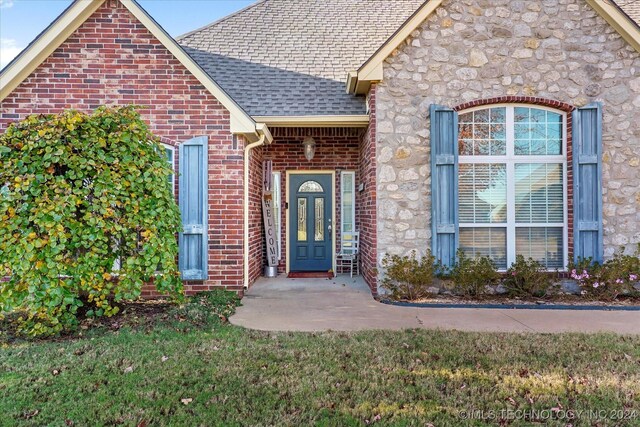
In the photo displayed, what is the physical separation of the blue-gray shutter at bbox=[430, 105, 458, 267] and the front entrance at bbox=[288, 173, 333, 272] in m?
2.91

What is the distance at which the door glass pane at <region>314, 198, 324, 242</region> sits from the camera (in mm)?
8508

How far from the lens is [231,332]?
4277 mm

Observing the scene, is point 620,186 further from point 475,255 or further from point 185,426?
point 185,426

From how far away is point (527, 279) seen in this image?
19.0 ft

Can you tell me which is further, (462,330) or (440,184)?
(440,184)

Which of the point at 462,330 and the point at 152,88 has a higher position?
the point at 152,88

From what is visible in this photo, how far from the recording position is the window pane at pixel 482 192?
6.19 m

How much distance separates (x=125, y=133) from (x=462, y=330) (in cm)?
441

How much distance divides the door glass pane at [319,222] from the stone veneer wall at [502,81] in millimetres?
2598

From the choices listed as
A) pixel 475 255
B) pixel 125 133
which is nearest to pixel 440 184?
pixel 475 255

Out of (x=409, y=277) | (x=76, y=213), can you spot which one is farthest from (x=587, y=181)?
(x=76, y=213)

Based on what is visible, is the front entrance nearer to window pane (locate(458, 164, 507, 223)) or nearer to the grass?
window pane (locate(458, 164, 507, 223))

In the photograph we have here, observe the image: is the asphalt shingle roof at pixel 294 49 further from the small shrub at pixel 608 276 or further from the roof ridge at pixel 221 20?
the small shrub at pixel 608 276

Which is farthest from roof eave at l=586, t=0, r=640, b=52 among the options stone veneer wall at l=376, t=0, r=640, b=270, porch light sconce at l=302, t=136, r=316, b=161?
Answer: porch light sconce at l=302, t=136, r=316, b=161
